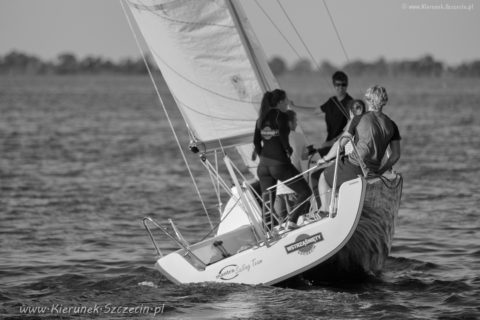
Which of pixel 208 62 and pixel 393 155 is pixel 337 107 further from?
pixel 393 155

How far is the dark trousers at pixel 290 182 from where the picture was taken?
11703 mm

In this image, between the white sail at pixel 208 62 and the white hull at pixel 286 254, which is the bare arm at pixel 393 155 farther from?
the white sail at pixel 208 62

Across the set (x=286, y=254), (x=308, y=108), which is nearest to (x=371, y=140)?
(x=286, y=254)

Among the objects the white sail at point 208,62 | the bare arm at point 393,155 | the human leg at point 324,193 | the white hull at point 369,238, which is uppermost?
the white sail at point 208,62

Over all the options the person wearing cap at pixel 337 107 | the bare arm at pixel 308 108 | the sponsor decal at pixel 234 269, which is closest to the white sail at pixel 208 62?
the bare arm at pixel 308 108

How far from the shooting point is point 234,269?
11266 mm

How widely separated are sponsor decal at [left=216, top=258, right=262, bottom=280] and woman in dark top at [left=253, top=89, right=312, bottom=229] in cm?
81

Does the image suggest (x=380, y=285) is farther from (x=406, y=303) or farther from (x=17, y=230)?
(x=17, y=230)

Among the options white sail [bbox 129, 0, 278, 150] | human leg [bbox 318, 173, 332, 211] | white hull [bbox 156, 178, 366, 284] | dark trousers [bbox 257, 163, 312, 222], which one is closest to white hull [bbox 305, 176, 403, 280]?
white hull [bbox 156, 178, 366, 284]

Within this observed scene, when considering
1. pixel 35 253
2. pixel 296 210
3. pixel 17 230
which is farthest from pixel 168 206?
pixel 296 210

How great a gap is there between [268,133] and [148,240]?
481cm

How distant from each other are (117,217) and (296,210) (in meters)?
7.32

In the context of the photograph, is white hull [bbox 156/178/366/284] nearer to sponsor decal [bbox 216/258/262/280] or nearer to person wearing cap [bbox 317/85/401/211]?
sponsor decal [bbox 216/258/262/280]

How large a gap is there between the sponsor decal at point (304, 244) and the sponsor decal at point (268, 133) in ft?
4.58
